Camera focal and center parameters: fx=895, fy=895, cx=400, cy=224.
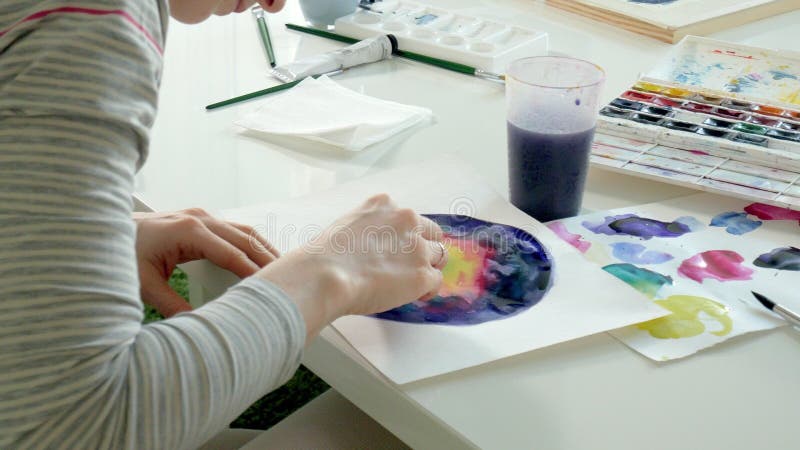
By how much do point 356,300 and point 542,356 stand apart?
138 mm

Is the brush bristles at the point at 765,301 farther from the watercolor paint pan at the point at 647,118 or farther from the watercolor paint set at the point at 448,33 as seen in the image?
the watercolor paint set at the point at 448,33

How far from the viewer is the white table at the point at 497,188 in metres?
0.57

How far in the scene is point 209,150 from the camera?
0.95 m

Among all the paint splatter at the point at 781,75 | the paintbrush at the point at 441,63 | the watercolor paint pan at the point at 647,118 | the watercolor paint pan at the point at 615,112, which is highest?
the watercolor paint pan at the point at 615,112

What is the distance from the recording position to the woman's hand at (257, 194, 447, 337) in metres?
0.62

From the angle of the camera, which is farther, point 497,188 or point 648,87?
point 648,87

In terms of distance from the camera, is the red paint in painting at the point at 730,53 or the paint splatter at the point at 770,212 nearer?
the paint splatter at the point at 770,212

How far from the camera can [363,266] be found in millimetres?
662

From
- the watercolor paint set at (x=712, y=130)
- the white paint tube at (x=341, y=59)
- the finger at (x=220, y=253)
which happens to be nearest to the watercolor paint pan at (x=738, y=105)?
the watercolor paint set at (x=712, y=130)

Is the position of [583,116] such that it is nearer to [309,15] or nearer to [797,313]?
[797,313]

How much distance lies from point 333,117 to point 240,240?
295 mm

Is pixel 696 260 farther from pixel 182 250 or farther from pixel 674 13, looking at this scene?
pixel 674 13

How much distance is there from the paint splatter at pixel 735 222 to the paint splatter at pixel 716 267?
0.04 meters

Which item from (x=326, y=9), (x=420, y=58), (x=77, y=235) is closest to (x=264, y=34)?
(x=326, y=9)
